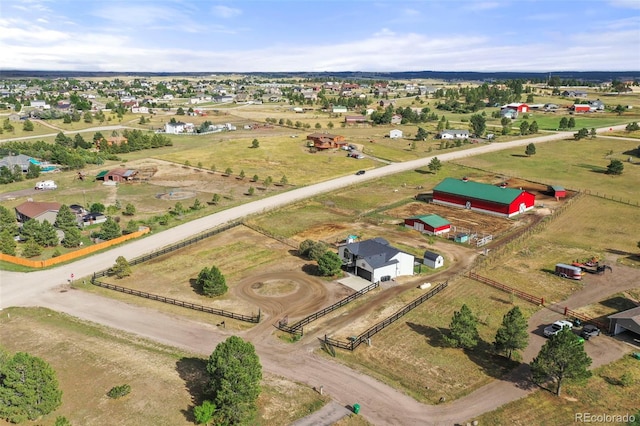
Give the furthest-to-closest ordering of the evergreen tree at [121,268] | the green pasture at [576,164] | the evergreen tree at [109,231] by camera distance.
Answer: the green pasture at [576,164] → the evergreen tree at [109,231] → the evergreen tree at [121,268]

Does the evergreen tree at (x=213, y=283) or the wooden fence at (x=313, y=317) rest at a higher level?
the evergreen tree at (x=213, y=283)

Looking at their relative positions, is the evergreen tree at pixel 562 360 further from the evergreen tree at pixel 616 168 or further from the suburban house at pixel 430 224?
the evergreen tree at pixel 616 168

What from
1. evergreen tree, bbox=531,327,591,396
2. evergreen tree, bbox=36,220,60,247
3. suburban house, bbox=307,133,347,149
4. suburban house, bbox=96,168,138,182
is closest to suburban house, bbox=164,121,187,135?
suburban house, bbox=307,133,347,149

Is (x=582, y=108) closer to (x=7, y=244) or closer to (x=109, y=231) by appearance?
(x=109, y=231)

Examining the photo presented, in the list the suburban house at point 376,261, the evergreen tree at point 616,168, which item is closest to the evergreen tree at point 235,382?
the suburban house at point 376,261

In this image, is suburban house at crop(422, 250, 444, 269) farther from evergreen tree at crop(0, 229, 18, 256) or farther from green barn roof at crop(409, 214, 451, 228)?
evergreen tree at crop(0, 229, 18, 256)
